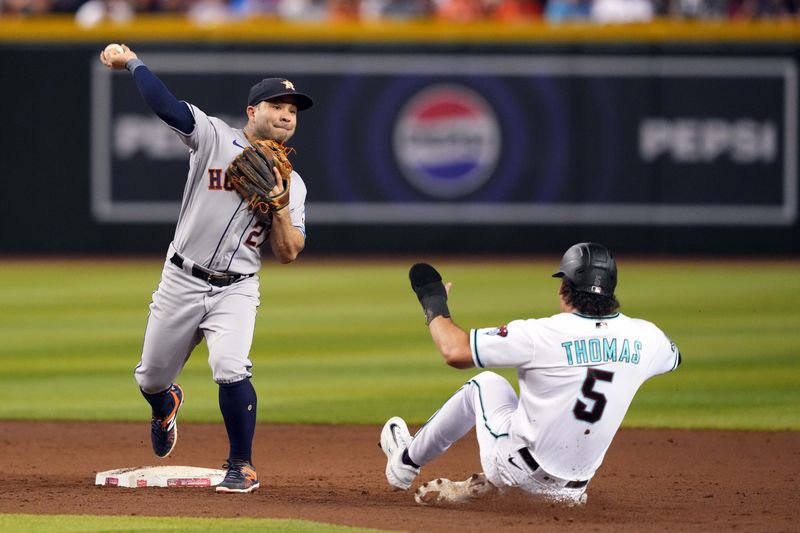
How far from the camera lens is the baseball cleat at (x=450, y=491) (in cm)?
573

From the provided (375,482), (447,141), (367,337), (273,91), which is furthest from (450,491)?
(447,141)

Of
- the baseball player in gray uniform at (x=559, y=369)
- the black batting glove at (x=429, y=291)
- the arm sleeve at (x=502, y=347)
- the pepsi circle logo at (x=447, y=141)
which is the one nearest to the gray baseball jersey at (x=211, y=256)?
the black batting glove at (x=429, y=291)

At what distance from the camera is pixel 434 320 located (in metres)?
5.38

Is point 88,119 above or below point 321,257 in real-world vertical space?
above

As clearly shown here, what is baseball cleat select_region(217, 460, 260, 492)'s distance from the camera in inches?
239

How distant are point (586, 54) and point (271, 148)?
12612 millimetres

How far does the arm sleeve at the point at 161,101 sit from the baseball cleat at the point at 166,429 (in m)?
1.41

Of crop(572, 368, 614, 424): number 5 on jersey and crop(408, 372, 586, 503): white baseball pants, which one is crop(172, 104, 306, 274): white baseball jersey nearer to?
crop(408, 372, 586, 503): white baseball pants

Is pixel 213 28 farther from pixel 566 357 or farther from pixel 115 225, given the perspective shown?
pixel 566 357

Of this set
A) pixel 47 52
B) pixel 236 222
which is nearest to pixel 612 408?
pixel 236 222

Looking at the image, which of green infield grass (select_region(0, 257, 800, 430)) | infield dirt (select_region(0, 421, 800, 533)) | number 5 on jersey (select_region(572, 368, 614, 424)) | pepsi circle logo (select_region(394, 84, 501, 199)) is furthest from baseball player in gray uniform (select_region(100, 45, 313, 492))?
pepsi circle logo (select_region(394, 84, 501, 199))

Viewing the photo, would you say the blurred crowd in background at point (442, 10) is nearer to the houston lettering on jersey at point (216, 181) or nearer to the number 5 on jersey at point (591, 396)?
the houston lettering on jersey at point (216, 181)

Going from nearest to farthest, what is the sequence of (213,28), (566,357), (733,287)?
1. (566,357)
2. (733,287)
3. (213,28)

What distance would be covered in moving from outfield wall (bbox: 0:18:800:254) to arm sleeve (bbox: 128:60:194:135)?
1195cm
